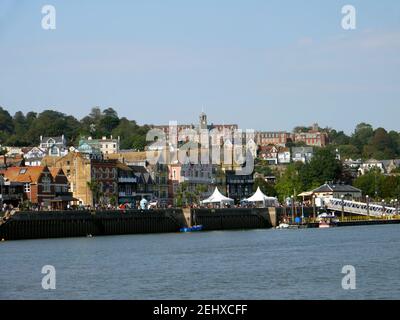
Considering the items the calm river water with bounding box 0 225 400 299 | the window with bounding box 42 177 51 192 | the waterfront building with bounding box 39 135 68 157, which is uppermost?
the waterfront building with bounding box 39 135 68 157

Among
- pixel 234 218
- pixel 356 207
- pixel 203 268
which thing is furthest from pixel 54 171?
pixel 203 268

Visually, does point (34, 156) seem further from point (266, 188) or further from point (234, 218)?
point (234, 218)

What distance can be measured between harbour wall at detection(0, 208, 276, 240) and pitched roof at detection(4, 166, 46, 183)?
52.2 feet

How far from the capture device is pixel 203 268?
5638cm

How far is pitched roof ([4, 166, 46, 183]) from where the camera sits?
116 meters

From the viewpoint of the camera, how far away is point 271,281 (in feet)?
161

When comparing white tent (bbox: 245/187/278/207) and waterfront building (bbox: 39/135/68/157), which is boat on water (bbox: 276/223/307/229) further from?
waterfront building (bbox: 39/135/68/157)

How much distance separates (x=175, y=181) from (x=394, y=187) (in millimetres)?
38857

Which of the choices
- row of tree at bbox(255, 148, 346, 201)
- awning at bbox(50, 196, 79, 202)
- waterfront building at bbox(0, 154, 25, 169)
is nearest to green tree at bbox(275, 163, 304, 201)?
row of tree at bbox(255, 148, 346, 201)

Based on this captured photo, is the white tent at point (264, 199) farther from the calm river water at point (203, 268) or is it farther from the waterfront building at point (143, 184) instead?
the calm river water at point (203, 268)

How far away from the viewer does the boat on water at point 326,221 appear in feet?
387

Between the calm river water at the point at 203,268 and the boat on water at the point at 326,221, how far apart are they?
33.0 meters
